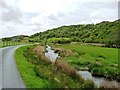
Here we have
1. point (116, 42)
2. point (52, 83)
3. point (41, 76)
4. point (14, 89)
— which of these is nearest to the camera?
point (14, 89)

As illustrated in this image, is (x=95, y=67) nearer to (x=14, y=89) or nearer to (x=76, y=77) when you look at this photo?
(x=76, y=77)

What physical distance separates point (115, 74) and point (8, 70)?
1382cm

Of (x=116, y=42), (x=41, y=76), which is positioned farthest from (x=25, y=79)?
(x=116, y=42)

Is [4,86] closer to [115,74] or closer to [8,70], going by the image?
[8,70]

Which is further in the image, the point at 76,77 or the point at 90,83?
the point at 76,77

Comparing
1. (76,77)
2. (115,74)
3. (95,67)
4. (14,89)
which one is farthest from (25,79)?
(95,67)

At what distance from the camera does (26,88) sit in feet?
64.6

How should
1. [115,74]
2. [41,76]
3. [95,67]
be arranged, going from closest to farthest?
1. [41,76]
2. [115,74]
3. [95,67]

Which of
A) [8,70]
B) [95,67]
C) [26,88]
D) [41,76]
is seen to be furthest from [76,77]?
[95,67]

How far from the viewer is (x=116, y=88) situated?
2327 cm

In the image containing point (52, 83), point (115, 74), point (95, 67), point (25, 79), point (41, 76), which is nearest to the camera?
point (52, 83)

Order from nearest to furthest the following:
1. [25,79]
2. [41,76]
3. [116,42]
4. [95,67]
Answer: [25,79] → [41,76] → [95,67] → [116,42]

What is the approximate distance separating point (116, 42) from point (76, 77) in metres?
92.7

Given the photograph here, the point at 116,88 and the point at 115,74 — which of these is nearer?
the point at 116,88
